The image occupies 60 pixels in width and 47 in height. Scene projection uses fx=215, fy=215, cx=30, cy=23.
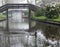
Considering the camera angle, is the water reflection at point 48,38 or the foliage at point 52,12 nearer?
the water reflection at point 48,38

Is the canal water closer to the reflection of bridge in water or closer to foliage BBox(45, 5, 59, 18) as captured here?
the reflection of bridge in water

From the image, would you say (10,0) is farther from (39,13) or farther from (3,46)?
(3,46)

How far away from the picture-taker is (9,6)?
111ft

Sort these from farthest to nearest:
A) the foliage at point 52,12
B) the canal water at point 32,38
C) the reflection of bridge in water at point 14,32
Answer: the foliage at point 52,12
the reflection of bridge in water at point 14,32
the canal water at point 32,38

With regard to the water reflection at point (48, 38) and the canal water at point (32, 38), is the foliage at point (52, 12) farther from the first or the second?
the water reflection at point (48, 38)

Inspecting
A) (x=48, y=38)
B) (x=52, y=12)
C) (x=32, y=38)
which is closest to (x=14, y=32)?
(x=32, y=38)

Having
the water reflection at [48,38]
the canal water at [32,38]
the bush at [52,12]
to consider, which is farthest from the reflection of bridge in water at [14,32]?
the bush at [52,12]

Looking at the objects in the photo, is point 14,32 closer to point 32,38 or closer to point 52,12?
point 32,38

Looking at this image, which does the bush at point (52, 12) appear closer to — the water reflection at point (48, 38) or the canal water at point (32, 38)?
the canal water at point (32, 38)

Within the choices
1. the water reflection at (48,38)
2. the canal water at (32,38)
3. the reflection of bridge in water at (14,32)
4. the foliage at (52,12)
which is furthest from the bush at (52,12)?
the water reflection at (48,38)

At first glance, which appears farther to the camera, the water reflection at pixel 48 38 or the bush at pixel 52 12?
the bush at pixel 52 12

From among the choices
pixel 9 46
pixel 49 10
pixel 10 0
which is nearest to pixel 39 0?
pixel 10 0

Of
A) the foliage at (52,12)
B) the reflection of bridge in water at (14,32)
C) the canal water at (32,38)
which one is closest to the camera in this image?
the canal water at (32,38)

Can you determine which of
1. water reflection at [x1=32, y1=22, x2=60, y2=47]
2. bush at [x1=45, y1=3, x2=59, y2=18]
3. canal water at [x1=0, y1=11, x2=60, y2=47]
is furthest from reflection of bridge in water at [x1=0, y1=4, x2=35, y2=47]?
bush at [x1=45, y1=3, x2=59, y2=18]
